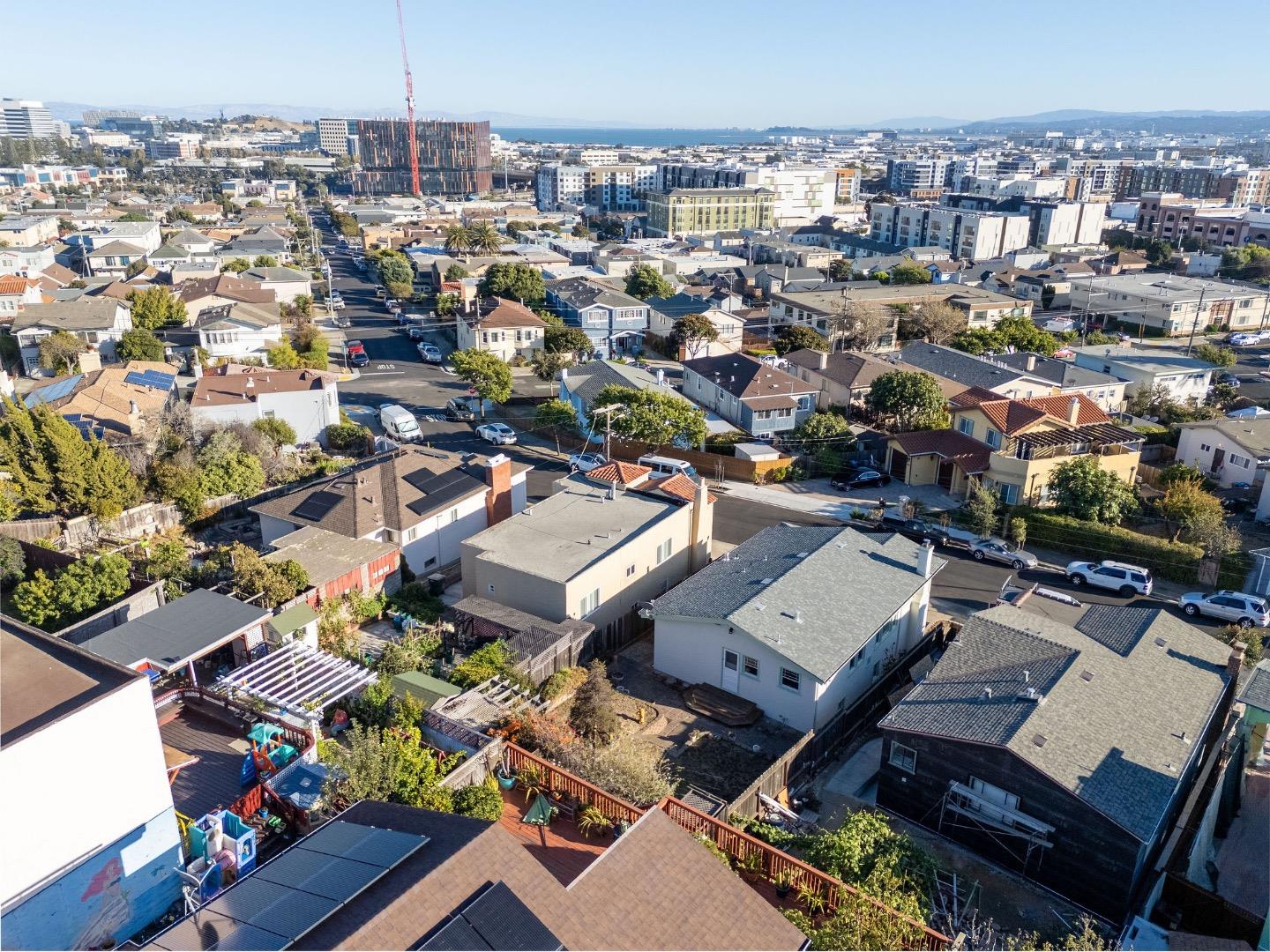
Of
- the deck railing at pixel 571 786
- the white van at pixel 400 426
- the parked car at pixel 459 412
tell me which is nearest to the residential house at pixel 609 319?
the parked car at pixel 459 412

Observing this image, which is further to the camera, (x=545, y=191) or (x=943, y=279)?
(x=545, y=191)

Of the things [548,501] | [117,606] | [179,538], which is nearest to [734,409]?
[548,501]

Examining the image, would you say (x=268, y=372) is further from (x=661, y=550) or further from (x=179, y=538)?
(x=661, y=550)

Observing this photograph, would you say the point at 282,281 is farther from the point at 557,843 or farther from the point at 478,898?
the point at 478,898

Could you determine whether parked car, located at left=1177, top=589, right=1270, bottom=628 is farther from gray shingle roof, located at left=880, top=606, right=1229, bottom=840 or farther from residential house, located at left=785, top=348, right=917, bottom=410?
residential house, located at left=785, top=348, right=917, bottom=410

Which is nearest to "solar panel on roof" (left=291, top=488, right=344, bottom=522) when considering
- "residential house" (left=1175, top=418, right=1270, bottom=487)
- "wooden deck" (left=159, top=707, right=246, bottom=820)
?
"wooden deck" (left=159, top=707, right=246, bottom=820)

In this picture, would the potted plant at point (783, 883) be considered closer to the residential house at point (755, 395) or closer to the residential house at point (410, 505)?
the residential house at point (410, 505)

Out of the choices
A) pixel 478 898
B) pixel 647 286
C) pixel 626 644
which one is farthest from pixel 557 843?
pixel 647 286
